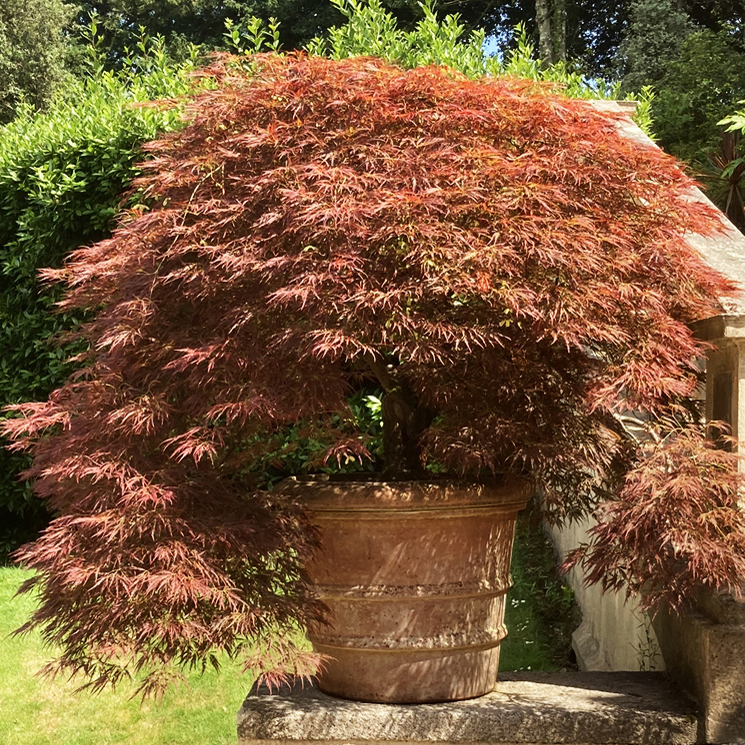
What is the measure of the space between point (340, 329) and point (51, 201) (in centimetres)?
382

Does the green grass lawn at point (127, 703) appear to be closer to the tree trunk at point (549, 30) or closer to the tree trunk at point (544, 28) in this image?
the tree trunk at point (549, 30)

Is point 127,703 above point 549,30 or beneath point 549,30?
beneath

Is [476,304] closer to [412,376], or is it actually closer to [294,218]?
[412,376]

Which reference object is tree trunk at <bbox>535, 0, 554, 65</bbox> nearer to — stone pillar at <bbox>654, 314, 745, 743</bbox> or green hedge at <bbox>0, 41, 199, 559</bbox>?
green hedge at <bbox>0, 41, 199, 559</bbox>

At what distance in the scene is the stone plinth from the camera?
2.56 metres

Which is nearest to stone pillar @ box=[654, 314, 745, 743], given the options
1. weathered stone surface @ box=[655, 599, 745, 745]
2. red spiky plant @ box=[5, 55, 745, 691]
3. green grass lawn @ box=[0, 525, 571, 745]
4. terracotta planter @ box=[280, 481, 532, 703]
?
weathered stone surface @ box=[655, 599, 745, 745]

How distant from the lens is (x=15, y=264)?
226 inches

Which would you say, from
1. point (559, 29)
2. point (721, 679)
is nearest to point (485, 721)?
point (721, 679)

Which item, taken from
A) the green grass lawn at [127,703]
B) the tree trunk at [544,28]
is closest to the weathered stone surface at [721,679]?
the green grass lawn at [127,703]

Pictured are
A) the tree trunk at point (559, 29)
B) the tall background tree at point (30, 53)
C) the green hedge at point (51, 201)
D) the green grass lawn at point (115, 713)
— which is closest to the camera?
the green grass lawn at point (115, 713)

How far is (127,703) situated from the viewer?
144 inches

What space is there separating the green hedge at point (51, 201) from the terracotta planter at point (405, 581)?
3249mm

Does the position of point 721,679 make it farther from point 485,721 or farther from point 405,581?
point 405,581

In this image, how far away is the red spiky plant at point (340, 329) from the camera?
2.28 m
